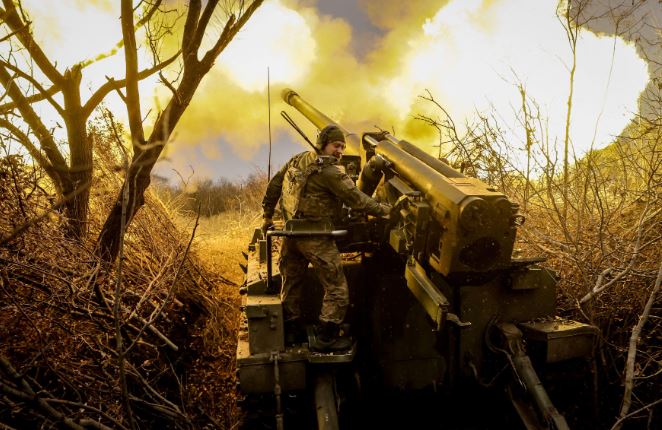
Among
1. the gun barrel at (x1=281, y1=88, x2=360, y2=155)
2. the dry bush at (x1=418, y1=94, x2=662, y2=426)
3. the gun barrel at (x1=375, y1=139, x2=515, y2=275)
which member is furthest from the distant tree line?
the gun barrel at (x1=375, y1=139, x2=515, y2=275)

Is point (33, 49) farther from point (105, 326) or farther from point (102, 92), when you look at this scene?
point (105, 326)

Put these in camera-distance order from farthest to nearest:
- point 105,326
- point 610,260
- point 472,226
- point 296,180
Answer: point 610,260 → point 296,180 → point 105,326 → point 472,226

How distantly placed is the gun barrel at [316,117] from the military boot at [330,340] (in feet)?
6.93

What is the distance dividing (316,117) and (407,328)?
3248 mm

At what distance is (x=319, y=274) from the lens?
4109mm

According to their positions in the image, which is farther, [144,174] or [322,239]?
[144,174]

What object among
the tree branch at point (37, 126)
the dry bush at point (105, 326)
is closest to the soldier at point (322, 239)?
the dry bush at point (105, 326)

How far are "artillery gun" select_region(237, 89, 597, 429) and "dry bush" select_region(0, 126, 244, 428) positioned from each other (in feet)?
2.29

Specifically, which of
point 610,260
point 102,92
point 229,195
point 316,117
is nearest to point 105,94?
point 102,92

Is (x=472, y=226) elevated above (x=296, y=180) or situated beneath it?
situated beneath

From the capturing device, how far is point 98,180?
6.91 m

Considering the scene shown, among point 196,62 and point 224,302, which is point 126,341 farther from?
point 196,62

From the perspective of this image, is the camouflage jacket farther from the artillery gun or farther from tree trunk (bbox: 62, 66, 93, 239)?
tree trunk (bbox: 62, 66, 93, 239)

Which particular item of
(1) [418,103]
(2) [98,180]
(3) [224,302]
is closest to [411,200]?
(3) [224,302]
